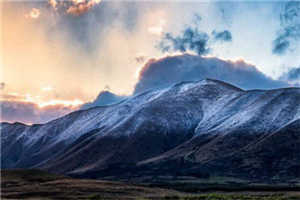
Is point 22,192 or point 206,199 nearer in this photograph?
point 206,199

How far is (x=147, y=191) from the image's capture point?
3625 inches

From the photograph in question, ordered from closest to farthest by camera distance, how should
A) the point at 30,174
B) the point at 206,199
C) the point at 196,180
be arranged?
the point at 206,199, the point at 30,174, the point at 196,180

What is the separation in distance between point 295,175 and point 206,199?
137 metres

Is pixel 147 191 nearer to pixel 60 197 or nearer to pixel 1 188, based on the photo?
pixel 60 197

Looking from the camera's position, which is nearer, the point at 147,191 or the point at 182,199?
the point at 182,199

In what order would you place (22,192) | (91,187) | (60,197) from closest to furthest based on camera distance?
(60,197), (22,192), (91,187)

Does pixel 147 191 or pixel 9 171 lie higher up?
pixel 9 171

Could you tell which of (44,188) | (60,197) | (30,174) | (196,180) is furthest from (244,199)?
(196,180)

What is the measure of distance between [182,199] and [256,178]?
437 ft

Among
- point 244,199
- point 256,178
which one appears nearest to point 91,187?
point 244,199

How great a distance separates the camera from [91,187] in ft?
316

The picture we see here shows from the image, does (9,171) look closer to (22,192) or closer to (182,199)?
(22,192)

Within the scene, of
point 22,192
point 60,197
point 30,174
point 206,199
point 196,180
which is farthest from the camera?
point 196,180

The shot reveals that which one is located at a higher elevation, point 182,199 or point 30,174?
point 30,174
